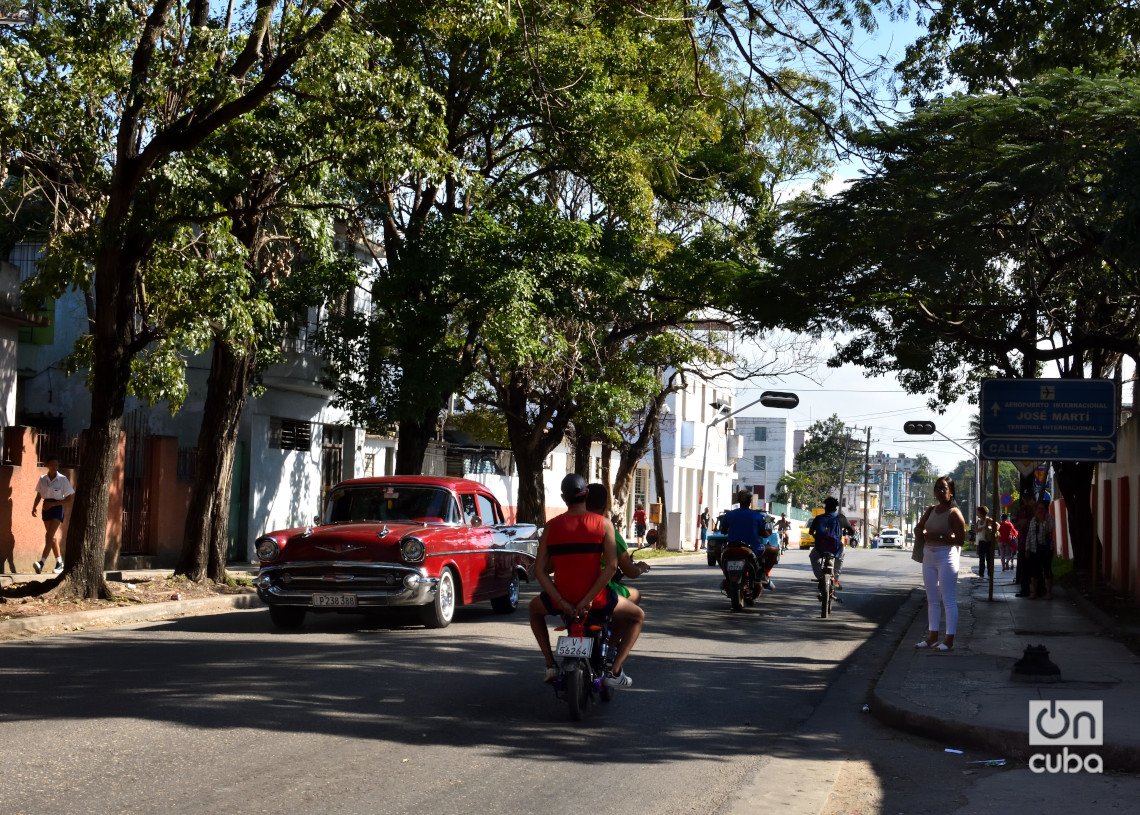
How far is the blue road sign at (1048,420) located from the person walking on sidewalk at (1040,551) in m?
3.95

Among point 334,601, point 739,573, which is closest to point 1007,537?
point 739,573

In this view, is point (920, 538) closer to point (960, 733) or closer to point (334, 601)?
point (960, 733)

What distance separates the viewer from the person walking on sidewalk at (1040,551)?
2005cm

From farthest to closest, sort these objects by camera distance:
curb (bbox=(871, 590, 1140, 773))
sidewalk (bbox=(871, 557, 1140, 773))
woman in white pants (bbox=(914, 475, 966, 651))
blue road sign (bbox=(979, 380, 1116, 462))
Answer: blue road sign (bbox=(979, 380, 1116, 462))
woman in white pants (bbox=(914, 475, 966, 651))
sidewalk (bbox=(871, 557, 1140, 773))
curb (bbox=(871, 590, 1140, 773))

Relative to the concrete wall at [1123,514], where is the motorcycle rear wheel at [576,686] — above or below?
below

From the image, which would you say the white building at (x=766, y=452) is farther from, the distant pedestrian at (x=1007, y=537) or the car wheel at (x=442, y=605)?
the car wheel at (x=442, y=605)

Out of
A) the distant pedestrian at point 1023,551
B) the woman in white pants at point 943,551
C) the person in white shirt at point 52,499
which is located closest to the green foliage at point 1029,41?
the woman in white pants at point 943,551

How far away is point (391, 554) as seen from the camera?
1240cm

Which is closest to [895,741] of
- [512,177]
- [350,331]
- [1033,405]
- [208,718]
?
[208,718]

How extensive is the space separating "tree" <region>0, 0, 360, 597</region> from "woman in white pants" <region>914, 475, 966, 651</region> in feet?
27.7

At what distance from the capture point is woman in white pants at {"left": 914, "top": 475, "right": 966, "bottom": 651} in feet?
38.3

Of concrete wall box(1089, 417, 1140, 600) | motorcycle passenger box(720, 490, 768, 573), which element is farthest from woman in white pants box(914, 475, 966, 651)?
concrete wall box(1089, 417, 1140, 600)

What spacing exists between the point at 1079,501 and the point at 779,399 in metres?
13.0

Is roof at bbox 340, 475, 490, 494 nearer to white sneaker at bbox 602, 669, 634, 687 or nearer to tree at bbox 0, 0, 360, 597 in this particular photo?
tree at bbox 0, 0, 360, 597
